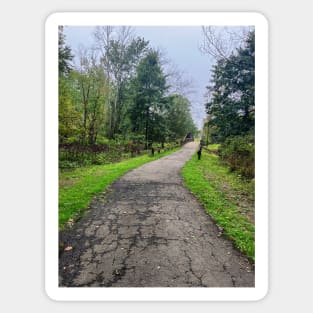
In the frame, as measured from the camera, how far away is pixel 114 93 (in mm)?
3213

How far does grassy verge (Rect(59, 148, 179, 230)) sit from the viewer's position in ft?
9.39

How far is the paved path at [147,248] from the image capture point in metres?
2.43

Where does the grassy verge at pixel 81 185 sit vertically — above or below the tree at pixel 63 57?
below

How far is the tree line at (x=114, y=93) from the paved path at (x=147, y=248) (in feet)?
2.75

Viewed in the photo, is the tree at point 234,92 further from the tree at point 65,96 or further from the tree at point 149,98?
the tree at point 65,96

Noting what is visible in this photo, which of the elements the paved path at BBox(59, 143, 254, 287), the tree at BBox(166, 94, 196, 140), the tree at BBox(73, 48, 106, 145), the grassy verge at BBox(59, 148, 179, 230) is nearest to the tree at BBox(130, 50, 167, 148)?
the tree at BBox(166, 94, 196, 140)

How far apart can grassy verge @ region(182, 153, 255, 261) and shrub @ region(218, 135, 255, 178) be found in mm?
112

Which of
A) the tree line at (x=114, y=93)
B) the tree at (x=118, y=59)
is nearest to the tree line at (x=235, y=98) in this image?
the tree line at (x=114, y=93)

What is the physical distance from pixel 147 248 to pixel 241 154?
1495 mm

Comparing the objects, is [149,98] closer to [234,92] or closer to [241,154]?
[234,92]

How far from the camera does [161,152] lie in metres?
4.34

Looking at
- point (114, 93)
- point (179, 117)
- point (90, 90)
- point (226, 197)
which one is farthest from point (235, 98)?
point (90, 90)
